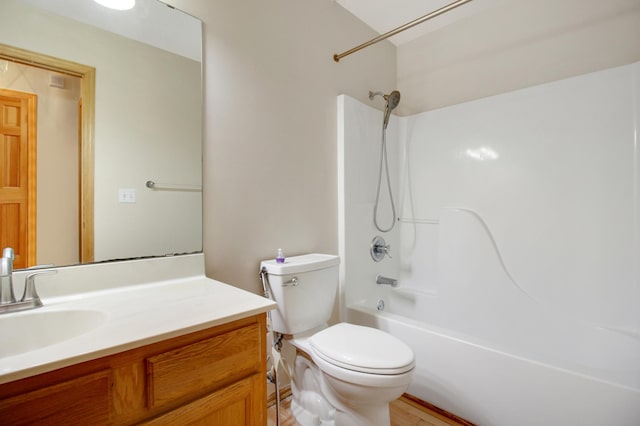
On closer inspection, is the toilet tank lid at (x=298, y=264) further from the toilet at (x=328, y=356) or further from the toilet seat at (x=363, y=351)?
the toilet seat at (x=363, y=351)

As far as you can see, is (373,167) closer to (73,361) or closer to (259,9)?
(259,9)

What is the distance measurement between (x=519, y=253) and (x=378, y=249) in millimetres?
912

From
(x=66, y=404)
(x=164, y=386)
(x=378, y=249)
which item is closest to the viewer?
(x=66, y=404)

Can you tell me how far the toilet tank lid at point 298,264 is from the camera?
4.60 ft

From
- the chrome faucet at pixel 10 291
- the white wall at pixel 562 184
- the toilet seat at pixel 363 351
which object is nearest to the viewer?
the chrome faucet at pixel 10 291

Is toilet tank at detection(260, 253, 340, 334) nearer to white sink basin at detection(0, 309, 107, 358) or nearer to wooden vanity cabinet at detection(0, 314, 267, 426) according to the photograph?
wooden vanity cabinet at detection(0, 314, 267, 426)

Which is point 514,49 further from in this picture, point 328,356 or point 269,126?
point 328,356

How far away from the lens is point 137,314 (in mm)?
856

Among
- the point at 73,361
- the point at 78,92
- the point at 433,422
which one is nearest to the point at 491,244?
the point at 433,422

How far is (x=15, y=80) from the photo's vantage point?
36.9 inches

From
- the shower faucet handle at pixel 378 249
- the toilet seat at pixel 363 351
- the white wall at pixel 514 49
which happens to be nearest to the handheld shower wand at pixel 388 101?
the white wall at pixel 514 49

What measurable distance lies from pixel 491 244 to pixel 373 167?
0.97 meters

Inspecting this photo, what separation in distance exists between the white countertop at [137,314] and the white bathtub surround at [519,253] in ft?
3.58

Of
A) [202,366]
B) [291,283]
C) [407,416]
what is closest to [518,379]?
[407,416]
